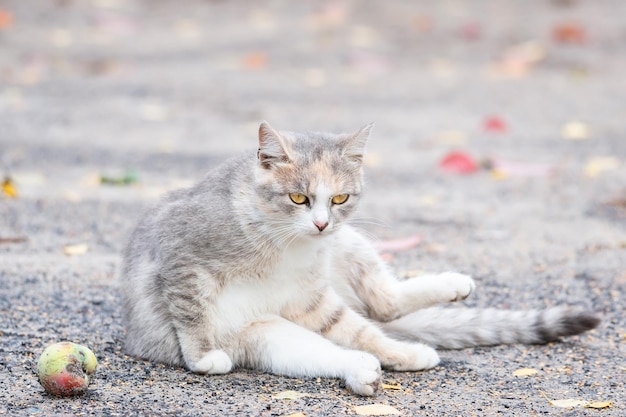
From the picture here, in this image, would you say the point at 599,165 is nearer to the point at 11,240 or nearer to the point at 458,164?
the point at 458,164

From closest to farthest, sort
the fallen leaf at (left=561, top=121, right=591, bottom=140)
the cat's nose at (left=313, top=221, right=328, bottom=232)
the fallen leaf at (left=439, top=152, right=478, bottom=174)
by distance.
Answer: the cat's nose at (left=313, top=221, right=328, bottom=232) < the fallen leaf at (left=439, top=152, right=478, bottom=174) < the fallen leaf at (left=561, top=121, right=591, bottom=140)

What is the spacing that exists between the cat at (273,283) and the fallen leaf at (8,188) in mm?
2557

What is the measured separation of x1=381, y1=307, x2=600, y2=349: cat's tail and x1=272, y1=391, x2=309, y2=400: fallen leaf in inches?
30.5

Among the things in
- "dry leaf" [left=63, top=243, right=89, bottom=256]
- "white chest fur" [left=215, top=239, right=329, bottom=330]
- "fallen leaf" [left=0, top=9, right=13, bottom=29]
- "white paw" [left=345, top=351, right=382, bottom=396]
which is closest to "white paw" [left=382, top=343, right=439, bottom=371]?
"white paw" [left=345, top=351, right=382, bottom=396]

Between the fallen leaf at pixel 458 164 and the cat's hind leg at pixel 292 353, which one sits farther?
the fallen leaf at pixel 458 164

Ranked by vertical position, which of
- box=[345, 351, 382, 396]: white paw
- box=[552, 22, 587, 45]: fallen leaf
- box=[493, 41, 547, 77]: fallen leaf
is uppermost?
box=[552, 22, 587, 45]: fallen leaf

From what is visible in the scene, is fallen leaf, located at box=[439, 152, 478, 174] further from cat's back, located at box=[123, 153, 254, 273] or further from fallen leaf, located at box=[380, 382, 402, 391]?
fallen leaf, located at box=[380, 382, 402, 391]

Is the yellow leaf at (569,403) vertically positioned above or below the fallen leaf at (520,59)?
below

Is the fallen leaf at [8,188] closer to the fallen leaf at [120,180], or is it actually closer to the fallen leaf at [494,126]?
the fallen leaf at [120,180]

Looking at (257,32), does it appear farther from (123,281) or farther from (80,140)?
(123,281)

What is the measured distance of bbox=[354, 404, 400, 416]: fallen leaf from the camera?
333 cm

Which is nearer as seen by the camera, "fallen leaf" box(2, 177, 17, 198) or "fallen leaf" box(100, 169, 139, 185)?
"fallen leaf" box(2, 177, 17, 198)

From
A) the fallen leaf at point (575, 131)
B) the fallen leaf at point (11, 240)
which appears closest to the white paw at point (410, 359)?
the fallen leaf at point (11, 240)

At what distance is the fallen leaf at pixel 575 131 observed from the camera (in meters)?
8.64
